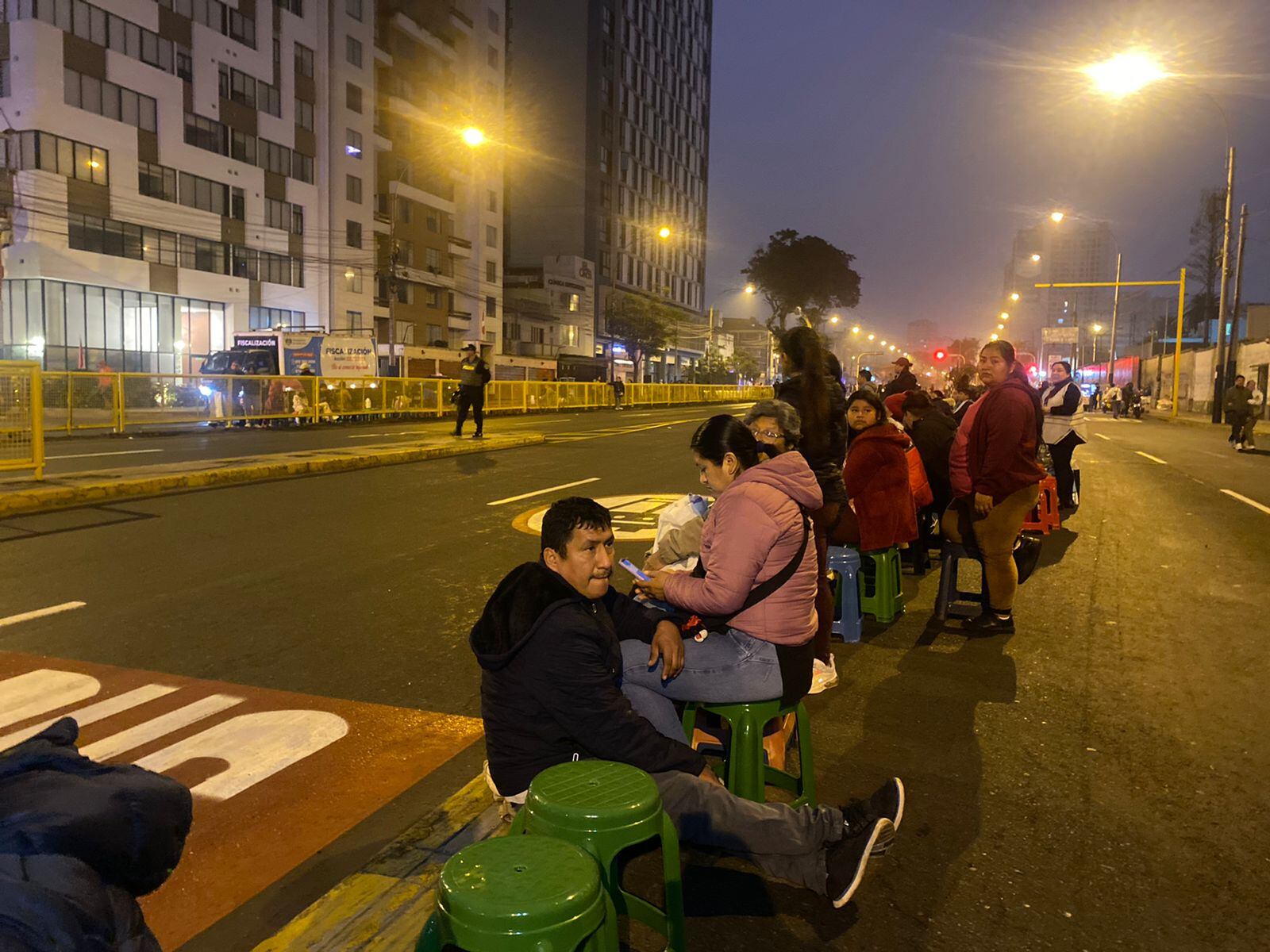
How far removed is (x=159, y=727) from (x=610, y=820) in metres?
2.81

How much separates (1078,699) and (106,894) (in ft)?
14.7

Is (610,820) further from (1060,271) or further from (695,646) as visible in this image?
(1060,271)

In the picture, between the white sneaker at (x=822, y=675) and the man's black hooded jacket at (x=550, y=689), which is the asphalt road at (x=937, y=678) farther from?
the man's black hooded jacket at (x=550, y=689)

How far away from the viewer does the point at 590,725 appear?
2666mm

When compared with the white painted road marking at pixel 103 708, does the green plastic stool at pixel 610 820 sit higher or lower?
higher

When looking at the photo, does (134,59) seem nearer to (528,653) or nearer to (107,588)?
(107,588)

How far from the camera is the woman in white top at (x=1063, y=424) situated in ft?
33.5

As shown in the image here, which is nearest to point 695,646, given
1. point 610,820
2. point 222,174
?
point 610,820

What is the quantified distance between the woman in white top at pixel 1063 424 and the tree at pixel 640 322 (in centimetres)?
6722

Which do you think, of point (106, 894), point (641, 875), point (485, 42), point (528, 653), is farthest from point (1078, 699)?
point (485, 42)

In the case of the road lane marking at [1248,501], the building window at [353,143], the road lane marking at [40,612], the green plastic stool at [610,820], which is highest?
the building window at [353,143]

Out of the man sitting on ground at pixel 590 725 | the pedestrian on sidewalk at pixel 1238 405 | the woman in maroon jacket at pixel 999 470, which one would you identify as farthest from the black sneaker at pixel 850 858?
the pedestrian on sidewalk at pixel 1238 405

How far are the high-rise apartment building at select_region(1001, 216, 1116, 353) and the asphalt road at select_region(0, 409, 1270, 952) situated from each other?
135945 millimetres

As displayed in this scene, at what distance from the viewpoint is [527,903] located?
5.98 ft
